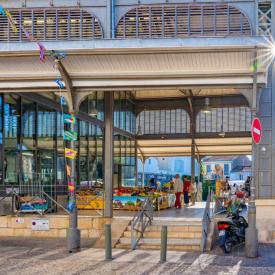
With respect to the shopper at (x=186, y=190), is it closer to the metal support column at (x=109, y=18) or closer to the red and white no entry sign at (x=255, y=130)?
the metal support column at (x=109, y=18)

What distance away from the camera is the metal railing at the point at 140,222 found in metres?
13.6

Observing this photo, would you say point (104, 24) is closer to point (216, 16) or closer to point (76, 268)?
point (216, 16)

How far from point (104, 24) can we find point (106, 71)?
1.74 metres

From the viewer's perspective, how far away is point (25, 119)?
17.9m

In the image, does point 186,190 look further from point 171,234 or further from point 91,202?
point 171,234

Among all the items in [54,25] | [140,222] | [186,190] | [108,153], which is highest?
[54,25]

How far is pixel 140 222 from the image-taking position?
47.5ft

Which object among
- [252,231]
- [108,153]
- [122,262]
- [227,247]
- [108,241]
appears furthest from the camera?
[108,153]

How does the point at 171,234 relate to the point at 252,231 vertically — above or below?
below

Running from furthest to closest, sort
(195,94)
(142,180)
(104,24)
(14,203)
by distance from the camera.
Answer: (142,180), (195,94), (14,203), (104,24)

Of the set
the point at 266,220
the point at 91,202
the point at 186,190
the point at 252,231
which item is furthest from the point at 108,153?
the point at 186,190

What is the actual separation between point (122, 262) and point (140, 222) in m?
2.88

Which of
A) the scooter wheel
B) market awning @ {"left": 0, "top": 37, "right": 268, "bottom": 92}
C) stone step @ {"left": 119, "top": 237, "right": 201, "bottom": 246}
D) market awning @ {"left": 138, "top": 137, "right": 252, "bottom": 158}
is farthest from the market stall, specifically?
market awning @ {"left": 138, "top": 137, "right": 252, "bottom": 158}

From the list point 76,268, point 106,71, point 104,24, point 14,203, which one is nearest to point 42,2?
point 104,24
